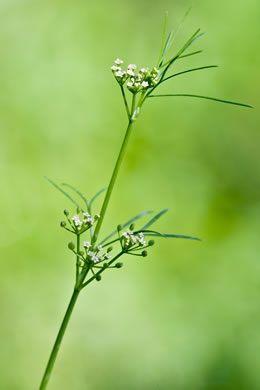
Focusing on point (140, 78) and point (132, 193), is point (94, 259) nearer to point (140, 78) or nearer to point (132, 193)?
point (140, 78)

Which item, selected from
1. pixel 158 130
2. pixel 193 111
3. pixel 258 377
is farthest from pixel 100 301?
pixel 193 111

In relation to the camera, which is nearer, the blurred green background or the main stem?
the main stem

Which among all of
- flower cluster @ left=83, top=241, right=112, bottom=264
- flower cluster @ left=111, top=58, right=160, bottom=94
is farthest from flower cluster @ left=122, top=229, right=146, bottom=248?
flower cluster @ left=111, top=58, right=160, bottom=94

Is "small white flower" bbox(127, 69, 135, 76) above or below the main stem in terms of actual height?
above

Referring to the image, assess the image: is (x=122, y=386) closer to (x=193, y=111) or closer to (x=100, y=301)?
(x=100, y=301)

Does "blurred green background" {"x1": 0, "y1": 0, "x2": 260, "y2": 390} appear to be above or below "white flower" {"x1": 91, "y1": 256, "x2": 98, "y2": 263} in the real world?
above

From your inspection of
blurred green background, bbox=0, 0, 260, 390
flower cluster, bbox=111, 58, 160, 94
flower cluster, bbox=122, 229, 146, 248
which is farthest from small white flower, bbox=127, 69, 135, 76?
blurred green background, bbox=0, 0, 260, 390

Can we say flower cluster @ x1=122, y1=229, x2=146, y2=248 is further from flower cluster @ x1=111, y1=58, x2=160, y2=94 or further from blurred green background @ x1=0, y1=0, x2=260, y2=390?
blurred green background @ x1=0, y1=0, x2=260, y2=390

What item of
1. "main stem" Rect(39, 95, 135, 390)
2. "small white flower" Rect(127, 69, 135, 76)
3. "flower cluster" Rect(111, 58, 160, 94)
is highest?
"small white flower" Rect(127, 69, 135, 76)

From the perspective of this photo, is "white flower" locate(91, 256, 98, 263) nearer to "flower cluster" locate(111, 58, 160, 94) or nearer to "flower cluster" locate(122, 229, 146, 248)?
"flower cluster" locate(122, 229, 146, 248)
